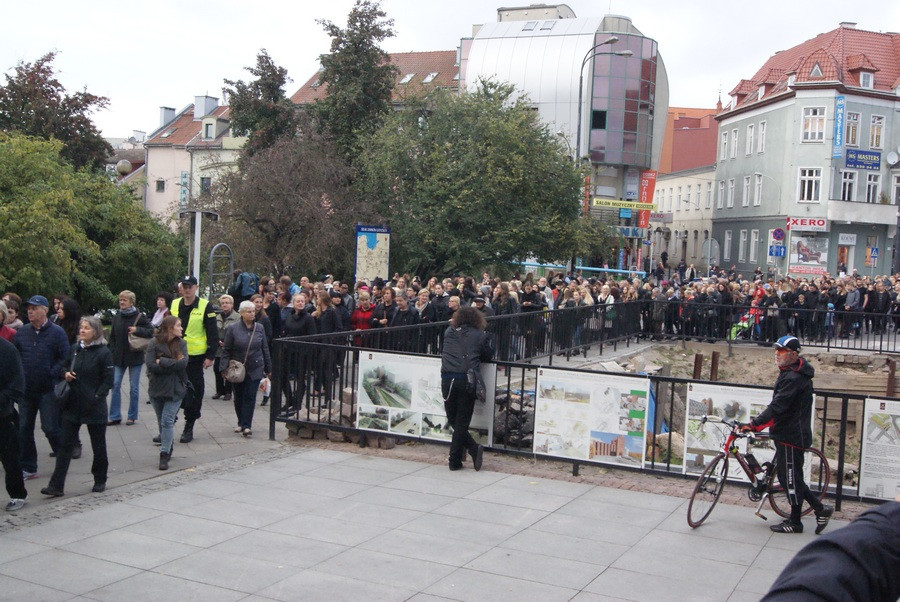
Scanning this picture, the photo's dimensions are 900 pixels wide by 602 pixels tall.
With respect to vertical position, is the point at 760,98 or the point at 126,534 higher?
the point at 760,98

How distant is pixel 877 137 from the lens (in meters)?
52.1

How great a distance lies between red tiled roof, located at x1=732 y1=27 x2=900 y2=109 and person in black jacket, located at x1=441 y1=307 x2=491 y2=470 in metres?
47.8

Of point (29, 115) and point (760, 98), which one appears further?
point (760, 98)

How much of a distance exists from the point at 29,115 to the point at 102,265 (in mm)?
27196

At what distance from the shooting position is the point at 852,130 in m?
51.7

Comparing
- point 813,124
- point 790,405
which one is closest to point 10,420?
point 790,405

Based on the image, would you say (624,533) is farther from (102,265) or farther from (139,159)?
(139,159)

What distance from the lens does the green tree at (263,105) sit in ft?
137

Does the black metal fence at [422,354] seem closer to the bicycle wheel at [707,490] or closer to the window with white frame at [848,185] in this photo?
the bicycle wheel at [707,490]

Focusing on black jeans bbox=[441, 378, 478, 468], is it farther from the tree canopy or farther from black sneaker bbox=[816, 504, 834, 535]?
the tree canopy

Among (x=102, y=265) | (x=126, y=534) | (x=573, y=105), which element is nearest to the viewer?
(x=126, y=534)

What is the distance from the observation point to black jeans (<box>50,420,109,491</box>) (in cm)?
843

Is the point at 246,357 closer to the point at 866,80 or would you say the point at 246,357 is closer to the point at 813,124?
the point at 813,124

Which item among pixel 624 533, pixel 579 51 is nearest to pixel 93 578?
pixel 624 533
